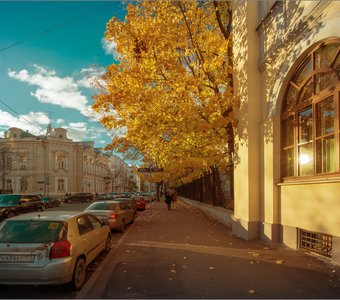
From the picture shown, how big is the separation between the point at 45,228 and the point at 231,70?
9.16 m

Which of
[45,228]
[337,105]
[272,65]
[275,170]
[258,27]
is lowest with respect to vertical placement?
[45,228]

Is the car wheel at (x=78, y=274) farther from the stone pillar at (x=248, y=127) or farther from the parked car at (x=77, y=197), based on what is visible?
the parked car at (x=77, y=197)

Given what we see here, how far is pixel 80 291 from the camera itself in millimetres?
6074

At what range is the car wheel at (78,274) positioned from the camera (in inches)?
239

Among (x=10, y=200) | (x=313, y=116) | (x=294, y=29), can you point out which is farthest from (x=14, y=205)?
(x=294, y=29)

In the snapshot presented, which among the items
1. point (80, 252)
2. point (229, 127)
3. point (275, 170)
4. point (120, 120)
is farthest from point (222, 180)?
point (80, 252)

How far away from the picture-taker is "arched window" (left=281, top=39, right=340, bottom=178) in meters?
7.58

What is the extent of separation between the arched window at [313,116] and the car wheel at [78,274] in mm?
5402

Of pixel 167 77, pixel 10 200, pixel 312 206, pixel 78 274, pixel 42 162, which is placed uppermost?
pixel 167 77

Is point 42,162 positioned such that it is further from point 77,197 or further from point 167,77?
point 167,77

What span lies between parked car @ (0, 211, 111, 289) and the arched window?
541 cm

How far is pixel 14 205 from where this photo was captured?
22406mm

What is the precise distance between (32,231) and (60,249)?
73 cm

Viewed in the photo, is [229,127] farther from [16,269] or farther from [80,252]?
[16,269]
